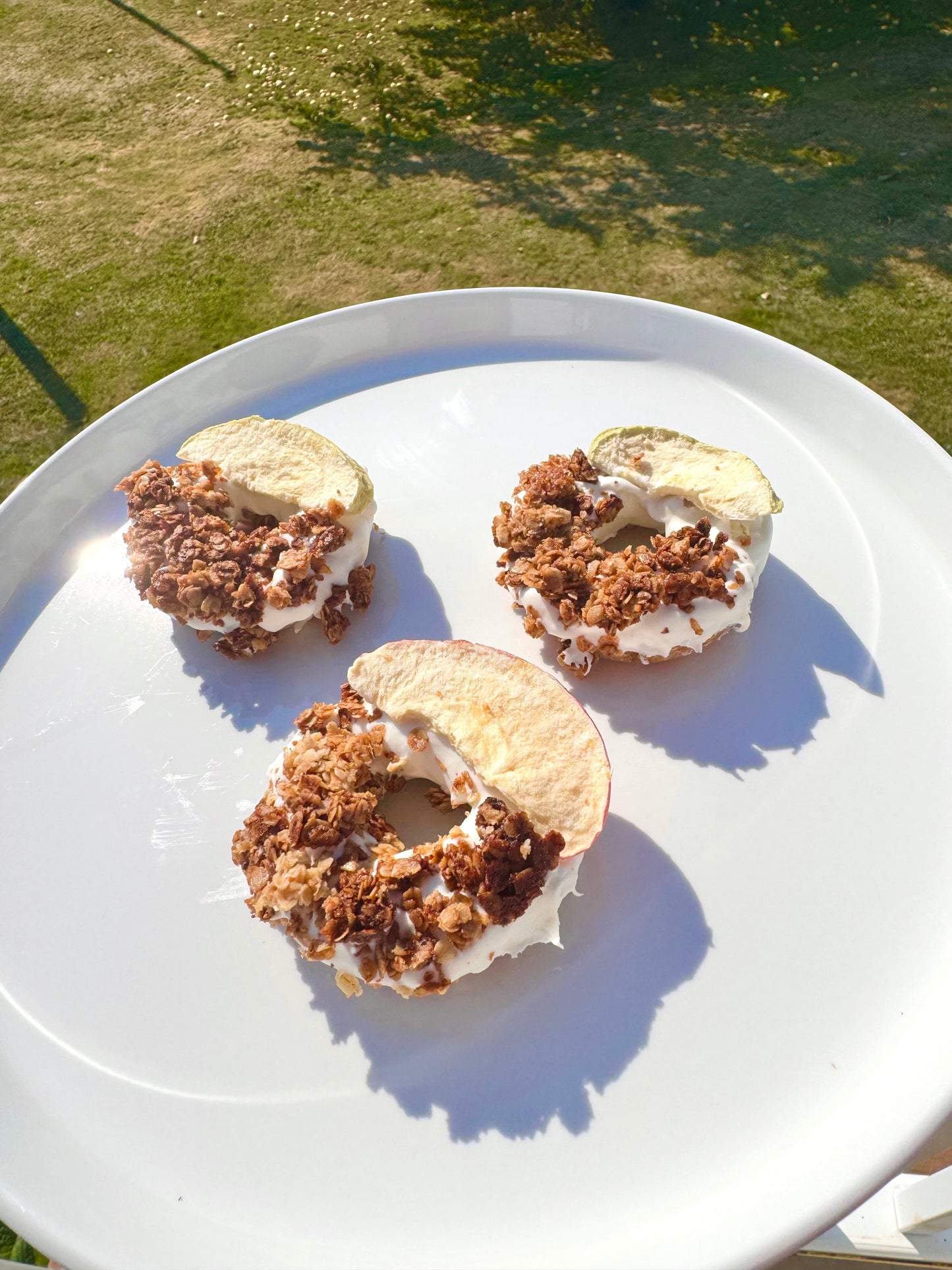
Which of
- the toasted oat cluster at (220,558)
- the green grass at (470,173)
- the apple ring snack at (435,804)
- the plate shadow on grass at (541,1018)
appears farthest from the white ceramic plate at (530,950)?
the green grass at (470,173)

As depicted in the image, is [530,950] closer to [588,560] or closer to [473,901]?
[473,901]

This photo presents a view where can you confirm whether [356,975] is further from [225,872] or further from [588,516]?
[588,516]

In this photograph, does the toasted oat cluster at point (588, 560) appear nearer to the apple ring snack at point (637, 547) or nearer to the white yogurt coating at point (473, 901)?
the apple ring snack at point (637, 547)

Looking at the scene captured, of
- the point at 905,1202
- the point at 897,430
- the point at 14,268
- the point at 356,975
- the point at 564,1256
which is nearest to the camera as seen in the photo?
the point at 564,1256

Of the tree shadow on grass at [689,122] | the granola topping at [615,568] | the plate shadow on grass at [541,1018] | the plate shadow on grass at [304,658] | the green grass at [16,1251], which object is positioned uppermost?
the tree shadow on grass at [689,122]

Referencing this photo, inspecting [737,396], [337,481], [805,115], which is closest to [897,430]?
[737,396]

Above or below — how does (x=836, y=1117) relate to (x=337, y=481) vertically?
below
